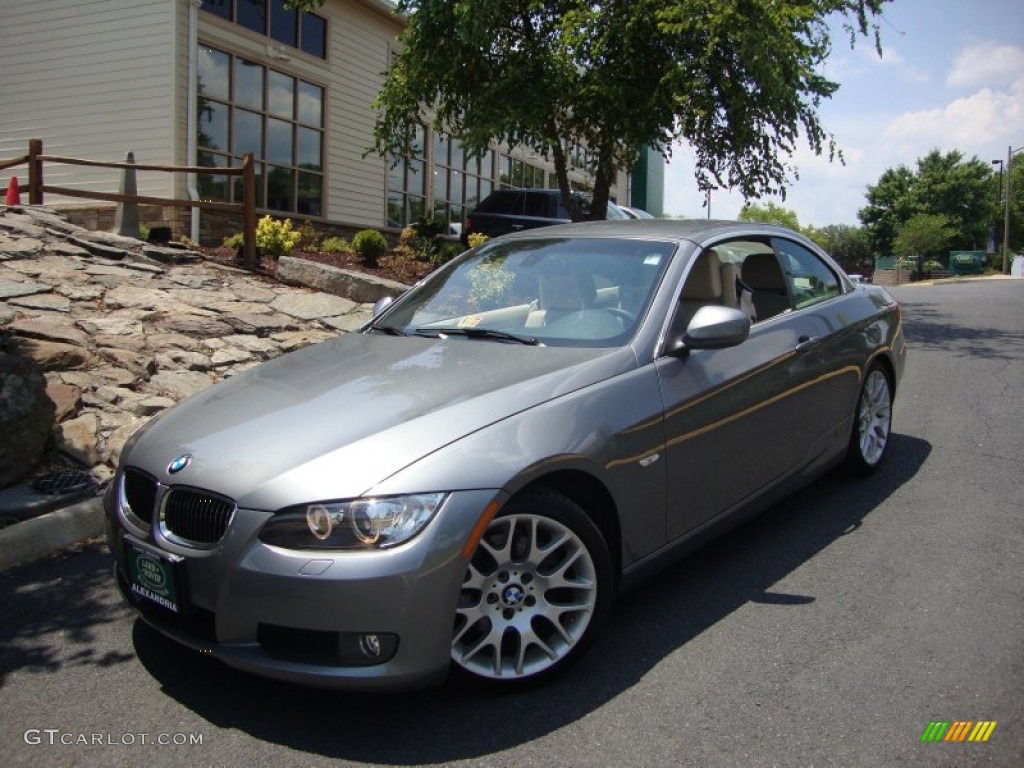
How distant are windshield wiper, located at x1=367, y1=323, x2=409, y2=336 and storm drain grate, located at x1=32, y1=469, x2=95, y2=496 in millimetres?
1907

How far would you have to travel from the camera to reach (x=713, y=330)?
11.8 feet

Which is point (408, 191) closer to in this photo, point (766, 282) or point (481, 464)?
point (766, 282)

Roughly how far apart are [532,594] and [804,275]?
9.56ft

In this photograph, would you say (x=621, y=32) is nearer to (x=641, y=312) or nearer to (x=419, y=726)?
(x=641, y=312)

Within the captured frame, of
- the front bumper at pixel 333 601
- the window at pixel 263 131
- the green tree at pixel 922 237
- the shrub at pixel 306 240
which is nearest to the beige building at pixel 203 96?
the window at pixel 263 131

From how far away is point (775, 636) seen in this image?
343cm

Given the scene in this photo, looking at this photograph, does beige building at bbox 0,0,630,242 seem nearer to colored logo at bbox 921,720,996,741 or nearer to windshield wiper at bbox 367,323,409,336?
windshield wiper at bbox 367,323,409,336

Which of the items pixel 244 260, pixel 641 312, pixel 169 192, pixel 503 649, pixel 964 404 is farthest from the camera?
pixel 169 192

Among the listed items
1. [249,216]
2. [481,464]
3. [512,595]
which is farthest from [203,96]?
[512,595]

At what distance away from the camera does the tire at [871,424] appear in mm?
5188

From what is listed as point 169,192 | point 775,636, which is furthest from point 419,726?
point 169,192

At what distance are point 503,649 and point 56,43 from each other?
15754mm

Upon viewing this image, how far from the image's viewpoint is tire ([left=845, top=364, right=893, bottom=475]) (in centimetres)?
519

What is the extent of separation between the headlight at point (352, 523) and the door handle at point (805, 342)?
8.12 ft
